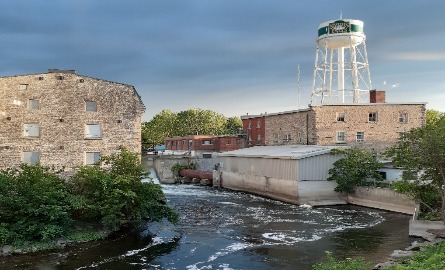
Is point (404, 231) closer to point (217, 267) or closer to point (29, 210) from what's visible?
point (217, 267)

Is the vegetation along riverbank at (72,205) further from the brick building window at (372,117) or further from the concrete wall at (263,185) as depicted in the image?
the brick building window at (372,117)

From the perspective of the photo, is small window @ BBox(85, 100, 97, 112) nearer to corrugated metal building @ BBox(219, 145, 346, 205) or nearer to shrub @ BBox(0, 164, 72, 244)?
shrub @ BBox(0, 164, 72, 244)

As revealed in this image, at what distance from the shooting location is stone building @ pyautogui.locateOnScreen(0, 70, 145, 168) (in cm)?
Answer: 3186

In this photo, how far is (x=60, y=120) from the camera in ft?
106

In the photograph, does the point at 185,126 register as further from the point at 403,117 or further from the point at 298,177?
the point at 298,177

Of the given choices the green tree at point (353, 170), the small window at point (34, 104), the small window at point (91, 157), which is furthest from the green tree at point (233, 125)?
the small window at point (34, 104)

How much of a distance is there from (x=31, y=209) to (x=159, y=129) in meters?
98.2

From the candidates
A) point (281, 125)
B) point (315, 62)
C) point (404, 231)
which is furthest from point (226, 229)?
point (315, 62)

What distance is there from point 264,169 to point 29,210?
27.4m

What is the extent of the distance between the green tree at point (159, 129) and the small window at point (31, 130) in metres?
Result: 83.6

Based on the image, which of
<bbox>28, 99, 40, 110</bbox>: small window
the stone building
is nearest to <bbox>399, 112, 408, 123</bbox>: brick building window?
the stone building

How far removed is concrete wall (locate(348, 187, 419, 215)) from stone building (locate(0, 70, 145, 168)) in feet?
64.3

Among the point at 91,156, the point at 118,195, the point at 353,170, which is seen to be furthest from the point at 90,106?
the point at 353,170

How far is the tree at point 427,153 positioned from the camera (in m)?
24.1
